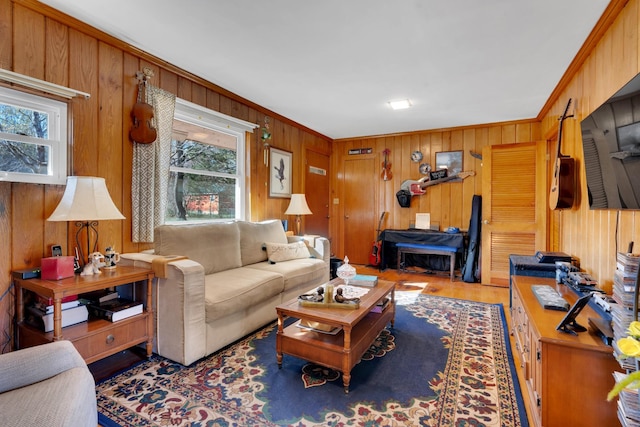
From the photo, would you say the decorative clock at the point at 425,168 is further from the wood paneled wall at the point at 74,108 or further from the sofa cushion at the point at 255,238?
the wood paneled wall at the point at 74,108

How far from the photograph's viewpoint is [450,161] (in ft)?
15.8

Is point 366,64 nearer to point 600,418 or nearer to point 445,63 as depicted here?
point 445,63

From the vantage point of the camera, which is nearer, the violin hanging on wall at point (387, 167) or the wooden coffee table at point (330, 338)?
the wooden coffee table at point (330, 338)

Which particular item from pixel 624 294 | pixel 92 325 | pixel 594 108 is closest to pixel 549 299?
pixel 624 294

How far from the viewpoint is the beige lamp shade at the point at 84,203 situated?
1839 millimetres

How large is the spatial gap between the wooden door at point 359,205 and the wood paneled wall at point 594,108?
110 inches

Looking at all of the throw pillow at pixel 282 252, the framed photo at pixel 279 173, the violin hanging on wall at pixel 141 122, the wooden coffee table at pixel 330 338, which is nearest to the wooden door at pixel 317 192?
the framed photo at pixel 279 173

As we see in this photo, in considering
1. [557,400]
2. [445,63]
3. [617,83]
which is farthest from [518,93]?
[557,400]

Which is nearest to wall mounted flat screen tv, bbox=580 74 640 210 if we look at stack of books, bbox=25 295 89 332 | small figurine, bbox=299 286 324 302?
small figurine, bbox=299 286 324 302

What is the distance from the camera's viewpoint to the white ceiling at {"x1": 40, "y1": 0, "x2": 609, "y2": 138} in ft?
6.39

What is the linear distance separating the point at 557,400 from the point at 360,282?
4.72 feet

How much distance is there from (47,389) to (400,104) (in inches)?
149

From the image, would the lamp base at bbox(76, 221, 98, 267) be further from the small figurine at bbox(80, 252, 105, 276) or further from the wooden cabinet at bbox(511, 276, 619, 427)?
the wooden cabinet at bbox(511, 276, 619, 427)

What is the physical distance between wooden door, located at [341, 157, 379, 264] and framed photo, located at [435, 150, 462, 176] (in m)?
1.03
